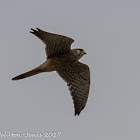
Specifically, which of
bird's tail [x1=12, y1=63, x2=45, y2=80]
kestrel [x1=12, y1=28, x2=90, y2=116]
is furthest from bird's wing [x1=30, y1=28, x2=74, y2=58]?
bird's tail [x1=12, y1=63, x2=45, y2=80]

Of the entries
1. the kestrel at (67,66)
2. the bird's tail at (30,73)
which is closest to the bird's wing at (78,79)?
the kestrel at (67,66)

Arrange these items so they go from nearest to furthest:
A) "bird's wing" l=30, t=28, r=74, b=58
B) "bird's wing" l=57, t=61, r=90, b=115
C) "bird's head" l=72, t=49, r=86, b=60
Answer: "bird's wing" l=30, t=28, r=74, b=58
"bird's head" l=72, t=49, r=86, b=60
"bird's wing" l=57, t=61, r=90, b=115

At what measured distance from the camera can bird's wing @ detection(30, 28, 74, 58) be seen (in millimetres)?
10906

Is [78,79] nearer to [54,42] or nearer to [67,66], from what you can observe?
[67,66]

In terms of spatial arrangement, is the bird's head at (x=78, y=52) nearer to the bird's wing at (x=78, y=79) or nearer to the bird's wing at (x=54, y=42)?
the bird's wing at (x=54, y=42)

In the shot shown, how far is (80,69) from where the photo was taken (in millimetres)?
12102

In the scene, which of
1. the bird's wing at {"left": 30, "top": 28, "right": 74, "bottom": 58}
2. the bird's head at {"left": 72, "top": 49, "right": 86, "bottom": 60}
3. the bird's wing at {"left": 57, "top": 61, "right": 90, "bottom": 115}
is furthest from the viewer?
the bird's wing at {"left": 57, "top": 61, "right": 90, "bottom": 115}

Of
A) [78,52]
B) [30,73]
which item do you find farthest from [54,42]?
[30,73]

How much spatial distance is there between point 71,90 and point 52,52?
4.34ft

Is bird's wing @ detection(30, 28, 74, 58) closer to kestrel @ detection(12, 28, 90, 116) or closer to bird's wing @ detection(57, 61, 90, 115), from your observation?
kestrel @ detection(12, 28, 90, 116)

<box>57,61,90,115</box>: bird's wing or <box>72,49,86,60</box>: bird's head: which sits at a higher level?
<box>72,49,86,60</box>: bird's head

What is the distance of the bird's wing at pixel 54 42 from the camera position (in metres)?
10.9

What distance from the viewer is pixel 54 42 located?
1117 cm

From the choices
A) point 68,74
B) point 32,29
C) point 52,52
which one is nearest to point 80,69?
point 68,74
